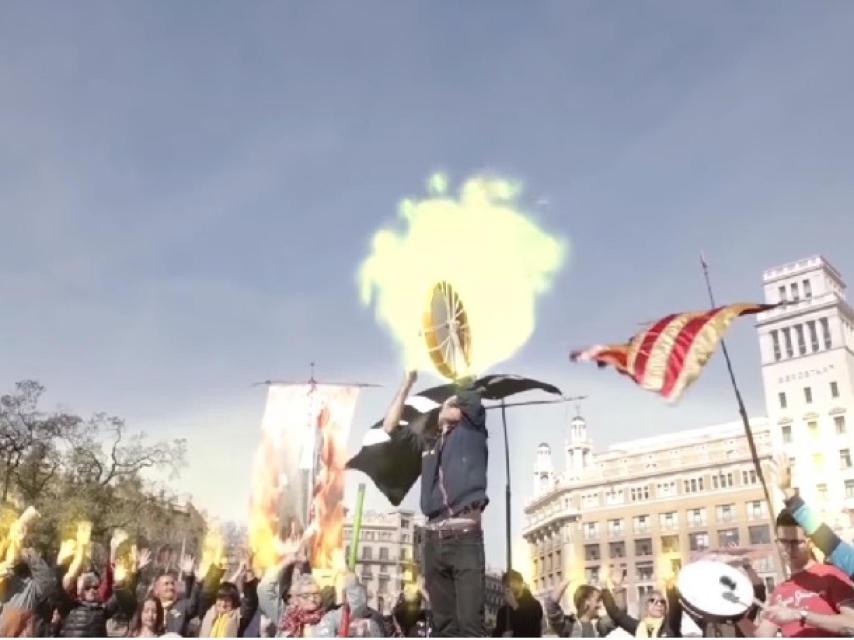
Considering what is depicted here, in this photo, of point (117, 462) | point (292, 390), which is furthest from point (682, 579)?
point (117, 462)

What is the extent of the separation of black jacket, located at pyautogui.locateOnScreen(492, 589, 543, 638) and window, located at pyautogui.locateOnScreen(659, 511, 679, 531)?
85.9 m

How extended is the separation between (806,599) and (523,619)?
3894 mm

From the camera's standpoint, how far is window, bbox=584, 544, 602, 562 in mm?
97250

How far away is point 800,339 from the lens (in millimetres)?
91562

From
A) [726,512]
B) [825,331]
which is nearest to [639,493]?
[726,512]

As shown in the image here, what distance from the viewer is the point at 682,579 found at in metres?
6.13

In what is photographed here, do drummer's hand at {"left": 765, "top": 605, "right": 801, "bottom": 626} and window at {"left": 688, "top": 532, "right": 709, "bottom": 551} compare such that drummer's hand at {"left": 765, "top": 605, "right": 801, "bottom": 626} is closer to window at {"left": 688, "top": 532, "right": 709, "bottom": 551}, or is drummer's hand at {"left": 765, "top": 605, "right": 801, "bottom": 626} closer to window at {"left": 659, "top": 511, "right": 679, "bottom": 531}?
window at {"left": 688, "top": 532, "right": 709, "bottom": 551}

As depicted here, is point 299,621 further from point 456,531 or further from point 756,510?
point 756,510

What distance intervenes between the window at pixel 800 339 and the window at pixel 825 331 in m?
2.12

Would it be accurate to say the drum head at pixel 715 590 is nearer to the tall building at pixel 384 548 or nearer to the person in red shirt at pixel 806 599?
the person in red shirt at pixel 806 599

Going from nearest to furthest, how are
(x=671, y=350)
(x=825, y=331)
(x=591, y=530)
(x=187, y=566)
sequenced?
(x=671, y=350), (x=187, y=566), (x=825, y=331), (x=591, y=530)

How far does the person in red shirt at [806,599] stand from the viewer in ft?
17.9

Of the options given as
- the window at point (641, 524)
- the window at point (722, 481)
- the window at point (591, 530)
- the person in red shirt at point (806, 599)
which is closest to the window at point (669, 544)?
the window at point (641, 524)

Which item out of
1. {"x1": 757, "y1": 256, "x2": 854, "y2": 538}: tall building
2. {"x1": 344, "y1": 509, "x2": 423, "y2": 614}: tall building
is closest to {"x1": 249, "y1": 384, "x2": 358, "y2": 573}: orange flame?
{"x1": 757, "y1": 256, "x2": 854, "y2": 538}: tall building
